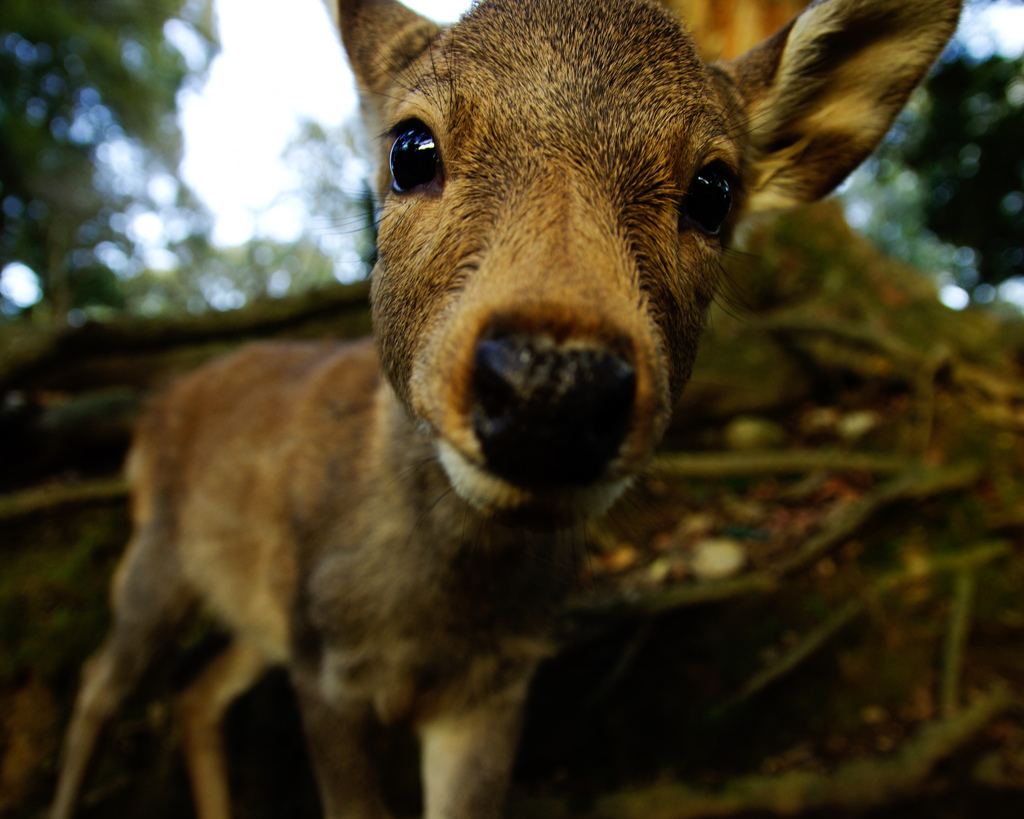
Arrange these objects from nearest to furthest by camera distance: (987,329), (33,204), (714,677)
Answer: (714,677)
(987,329)
(33,204)

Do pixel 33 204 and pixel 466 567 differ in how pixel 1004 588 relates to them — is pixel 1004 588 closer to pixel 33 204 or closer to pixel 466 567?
pixel 466 567

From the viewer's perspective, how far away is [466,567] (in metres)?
2.18

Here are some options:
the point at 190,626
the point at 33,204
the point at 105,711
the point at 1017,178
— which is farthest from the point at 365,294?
the point at 33,204

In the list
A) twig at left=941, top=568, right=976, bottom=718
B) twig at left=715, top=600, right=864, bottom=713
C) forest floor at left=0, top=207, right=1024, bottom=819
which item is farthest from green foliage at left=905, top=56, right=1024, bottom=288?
twig at left=715, top=600, right=864, bottom=713

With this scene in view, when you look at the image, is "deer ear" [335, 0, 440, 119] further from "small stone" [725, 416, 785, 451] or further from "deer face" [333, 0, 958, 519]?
"small stone" [725, 416, 785, 451]

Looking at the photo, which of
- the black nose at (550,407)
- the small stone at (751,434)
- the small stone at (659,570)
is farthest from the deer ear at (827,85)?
the small stone at (751,434)

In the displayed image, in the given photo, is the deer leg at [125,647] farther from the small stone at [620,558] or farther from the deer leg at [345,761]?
the small stone at [620,558]

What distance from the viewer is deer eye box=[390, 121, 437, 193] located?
5.62 ft

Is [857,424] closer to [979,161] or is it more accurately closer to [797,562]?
[797,562]

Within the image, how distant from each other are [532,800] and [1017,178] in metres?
11.9

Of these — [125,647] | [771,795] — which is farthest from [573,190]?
[125,647]

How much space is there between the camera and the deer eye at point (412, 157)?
1714 millimetres

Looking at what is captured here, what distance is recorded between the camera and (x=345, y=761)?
7.68 feet

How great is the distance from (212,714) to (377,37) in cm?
337
